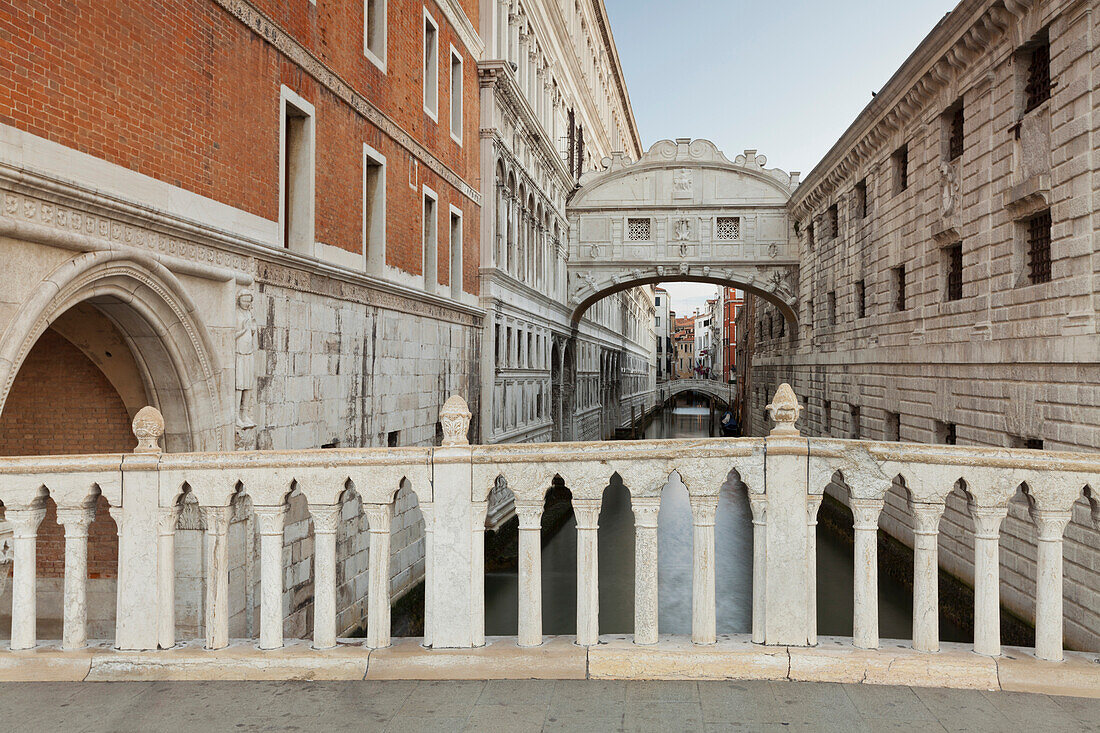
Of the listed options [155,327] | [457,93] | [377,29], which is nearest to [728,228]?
[457,93]

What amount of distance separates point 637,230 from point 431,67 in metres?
15.1

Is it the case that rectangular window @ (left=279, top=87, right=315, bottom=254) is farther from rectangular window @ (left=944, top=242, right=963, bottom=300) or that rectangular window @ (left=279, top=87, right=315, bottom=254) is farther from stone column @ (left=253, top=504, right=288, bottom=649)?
rectangular window @ (left=944, top=242, right=963, bottom=300)

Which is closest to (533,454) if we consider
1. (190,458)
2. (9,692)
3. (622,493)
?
(190,458)

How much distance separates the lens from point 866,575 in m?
4.11

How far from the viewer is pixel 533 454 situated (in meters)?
4.16

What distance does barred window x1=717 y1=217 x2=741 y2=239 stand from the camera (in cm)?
2741

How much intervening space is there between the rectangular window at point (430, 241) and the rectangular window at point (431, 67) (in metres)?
1.53

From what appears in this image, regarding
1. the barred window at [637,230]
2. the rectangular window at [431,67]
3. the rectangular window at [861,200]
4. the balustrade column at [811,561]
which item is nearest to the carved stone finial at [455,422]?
the balustrade column at [811,561]

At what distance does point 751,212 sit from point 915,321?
13.0 meters

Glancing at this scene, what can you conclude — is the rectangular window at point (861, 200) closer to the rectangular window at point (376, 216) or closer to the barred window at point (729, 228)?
the barred window at point (729, 228)

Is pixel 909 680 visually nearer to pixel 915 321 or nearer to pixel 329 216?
pixel 329 216

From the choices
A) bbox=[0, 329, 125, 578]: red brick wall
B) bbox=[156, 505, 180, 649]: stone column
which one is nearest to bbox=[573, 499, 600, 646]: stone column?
bbox=[156, 505, 180, 649]: stone column

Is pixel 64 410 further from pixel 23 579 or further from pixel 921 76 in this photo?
pixel 921 76

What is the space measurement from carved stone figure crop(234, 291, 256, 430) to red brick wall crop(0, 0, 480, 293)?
41.4 inches
